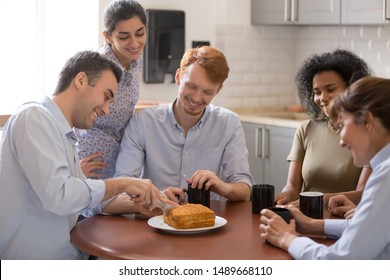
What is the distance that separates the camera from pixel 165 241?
2361 mm

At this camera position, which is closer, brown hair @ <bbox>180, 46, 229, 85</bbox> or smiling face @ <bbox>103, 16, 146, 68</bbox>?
brown hair @ <bbox>180, 46, 229, 85</bbox>

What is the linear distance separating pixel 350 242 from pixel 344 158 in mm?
1348

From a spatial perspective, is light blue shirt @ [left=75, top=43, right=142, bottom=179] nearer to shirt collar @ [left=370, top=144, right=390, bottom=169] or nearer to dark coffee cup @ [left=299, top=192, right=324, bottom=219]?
dark coffee cup @ [left=299, top=192, right=324, bottom=219]

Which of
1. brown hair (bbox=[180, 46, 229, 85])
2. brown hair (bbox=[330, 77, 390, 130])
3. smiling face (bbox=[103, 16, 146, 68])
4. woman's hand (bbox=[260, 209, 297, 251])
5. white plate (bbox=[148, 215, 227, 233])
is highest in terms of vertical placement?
smiling face (bbox=[103, 16, 146, 68])

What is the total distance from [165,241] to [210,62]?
102 cm

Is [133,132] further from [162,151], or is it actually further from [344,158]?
[344,158]

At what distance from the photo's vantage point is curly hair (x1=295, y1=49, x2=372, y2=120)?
10.6ft

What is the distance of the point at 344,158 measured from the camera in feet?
10.7

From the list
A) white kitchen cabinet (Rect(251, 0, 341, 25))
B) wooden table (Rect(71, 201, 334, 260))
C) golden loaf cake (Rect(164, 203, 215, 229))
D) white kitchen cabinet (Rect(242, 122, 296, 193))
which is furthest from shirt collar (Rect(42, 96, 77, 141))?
white kitchen cabinet (Rect(251, 0, 341, 25))

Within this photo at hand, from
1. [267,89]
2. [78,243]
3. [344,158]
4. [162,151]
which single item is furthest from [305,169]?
[267,89]

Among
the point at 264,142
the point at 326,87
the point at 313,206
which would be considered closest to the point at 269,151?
the point at 264,142

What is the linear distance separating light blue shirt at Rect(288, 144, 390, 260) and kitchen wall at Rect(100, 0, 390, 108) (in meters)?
3.43
